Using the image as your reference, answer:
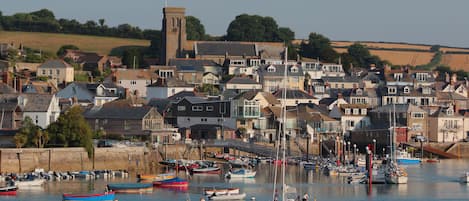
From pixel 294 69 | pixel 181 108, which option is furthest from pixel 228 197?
pixel 294 69

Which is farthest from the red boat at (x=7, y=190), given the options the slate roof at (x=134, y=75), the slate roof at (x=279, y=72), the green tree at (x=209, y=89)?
the slate roof at (x=279, y=72)

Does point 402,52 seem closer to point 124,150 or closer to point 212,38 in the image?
point 212,38

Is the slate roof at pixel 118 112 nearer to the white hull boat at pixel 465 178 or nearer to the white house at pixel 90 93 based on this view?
the white house at pixel 90 93

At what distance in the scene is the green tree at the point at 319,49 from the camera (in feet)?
443

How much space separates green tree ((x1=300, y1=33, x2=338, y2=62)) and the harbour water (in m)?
57.4

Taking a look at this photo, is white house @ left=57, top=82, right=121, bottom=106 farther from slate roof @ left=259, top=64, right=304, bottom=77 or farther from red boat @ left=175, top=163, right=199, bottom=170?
red boat @ left=175, top=163, right=199, bottom=170

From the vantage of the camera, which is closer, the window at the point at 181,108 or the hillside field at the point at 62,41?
the window at the point at 181,108

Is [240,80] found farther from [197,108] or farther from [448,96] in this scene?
[197,108]

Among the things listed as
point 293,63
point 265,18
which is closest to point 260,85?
point 293,63

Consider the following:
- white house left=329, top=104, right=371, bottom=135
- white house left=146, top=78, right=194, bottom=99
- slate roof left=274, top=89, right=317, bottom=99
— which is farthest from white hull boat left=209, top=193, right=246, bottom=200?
white house left=146, top=78, right=194, bottom=99

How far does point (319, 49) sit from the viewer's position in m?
138

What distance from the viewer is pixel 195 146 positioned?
81688mm

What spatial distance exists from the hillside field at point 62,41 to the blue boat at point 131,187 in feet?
238

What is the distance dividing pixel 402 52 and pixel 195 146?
86.8m
